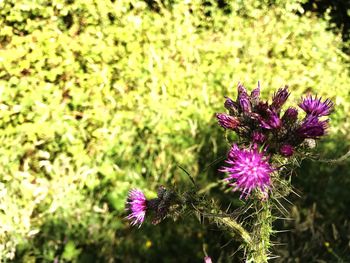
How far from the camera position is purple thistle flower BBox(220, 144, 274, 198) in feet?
4.17

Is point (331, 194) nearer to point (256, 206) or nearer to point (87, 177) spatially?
point (87, 177)

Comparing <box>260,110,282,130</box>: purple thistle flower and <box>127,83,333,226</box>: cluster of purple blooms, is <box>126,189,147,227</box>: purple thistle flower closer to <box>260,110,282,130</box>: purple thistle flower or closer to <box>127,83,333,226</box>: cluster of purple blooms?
<box>127,83,333,226</box>: cluster of purple blooms

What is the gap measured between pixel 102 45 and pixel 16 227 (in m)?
1.30

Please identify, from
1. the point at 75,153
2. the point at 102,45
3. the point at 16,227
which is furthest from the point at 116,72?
the point at 16,227

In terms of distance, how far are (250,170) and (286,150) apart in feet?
0.44

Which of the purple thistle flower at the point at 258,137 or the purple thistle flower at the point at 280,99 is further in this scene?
the purple thistle flower at the point at 280,99

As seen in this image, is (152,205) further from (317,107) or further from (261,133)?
(317,107)

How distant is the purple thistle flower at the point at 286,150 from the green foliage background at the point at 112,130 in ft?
5.26

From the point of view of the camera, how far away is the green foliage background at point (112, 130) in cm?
310

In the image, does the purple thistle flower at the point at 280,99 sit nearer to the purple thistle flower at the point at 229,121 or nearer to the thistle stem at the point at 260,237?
the purple thistle flower at the point at 229,121

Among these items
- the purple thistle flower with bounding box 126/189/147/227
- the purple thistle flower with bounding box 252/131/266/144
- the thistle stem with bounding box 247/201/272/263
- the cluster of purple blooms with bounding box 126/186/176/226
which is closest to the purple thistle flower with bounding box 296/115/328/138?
the purple thistle flower with bounding box 252/131/266/144

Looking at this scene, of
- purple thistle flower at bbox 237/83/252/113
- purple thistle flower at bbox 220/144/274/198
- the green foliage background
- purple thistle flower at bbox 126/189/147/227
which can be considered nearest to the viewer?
purple thistle flower at bbox 220/144/274/198

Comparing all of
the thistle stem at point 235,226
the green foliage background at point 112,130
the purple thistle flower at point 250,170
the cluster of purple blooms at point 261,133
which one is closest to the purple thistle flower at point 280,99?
the cluster of purple blooms at point 261,133

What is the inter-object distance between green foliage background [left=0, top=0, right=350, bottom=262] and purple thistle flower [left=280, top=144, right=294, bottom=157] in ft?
5.26
